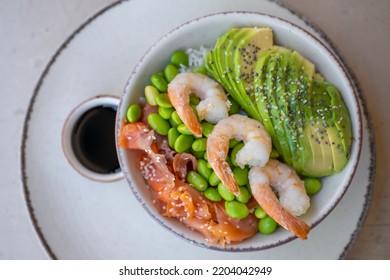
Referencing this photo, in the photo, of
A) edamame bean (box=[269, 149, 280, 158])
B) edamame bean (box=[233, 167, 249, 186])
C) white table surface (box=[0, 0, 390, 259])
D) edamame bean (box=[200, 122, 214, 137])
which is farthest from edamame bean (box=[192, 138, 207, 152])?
white table surface (box=[0, 0, 390, 259])

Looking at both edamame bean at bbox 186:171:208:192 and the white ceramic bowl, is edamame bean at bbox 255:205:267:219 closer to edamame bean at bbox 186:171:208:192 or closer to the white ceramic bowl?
the white ceramic bowl

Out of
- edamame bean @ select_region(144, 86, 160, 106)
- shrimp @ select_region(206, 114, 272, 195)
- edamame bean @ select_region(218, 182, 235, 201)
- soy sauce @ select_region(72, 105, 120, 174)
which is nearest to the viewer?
shrimp @ select_region(206, 114, 272, 195)

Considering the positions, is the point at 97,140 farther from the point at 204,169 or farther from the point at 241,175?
the point at 241,175

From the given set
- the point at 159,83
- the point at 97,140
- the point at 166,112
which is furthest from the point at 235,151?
the point at 97,140

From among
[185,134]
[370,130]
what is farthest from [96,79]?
[370,130]

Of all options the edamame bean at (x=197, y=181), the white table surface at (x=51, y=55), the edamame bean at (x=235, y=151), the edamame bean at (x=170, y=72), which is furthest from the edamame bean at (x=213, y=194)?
the white table surface at (x=51, y=55)
